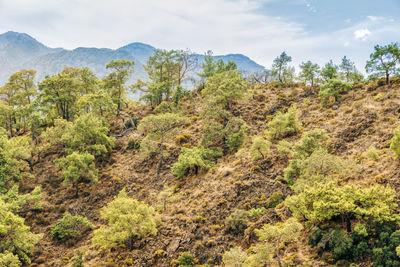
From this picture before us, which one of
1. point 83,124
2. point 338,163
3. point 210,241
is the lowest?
point 210,241

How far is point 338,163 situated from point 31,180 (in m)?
49.4

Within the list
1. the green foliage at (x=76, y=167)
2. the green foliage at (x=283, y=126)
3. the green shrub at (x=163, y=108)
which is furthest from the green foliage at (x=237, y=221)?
the green shrub at (x=163, y=108)

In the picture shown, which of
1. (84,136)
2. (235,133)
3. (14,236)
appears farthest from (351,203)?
(84,136)

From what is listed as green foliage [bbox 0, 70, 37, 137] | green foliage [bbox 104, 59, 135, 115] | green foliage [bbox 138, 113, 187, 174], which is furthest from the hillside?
green foliage [bbox 0, 70, 37, 137]

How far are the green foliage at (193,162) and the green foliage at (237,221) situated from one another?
12394mm

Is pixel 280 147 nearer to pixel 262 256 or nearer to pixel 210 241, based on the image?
pixel 210 241

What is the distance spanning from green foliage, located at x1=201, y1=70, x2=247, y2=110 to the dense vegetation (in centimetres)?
32

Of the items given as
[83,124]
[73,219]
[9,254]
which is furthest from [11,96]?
[9,254]

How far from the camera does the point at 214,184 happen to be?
114 feet

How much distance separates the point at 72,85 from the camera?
180ft

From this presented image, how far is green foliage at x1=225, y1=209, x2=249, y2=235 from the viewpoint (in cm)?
2577

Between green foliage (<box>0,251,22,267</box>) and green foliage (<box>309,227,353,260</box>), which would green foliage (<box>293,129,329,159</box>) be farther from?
green foliage (<box>0,251,22,267</box>)

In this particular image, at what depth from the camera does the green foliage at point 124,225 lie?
86.6 ft

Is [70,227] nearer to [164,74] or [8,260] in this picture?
[8,260]
